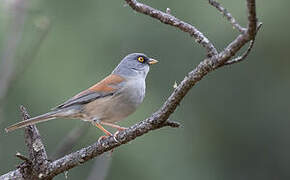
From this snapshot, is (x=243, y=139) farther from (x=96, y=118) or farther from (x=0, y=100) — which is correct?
(x=0, y=100)

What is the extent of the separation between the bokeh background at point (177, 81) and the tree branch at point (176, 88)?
5.65 meters

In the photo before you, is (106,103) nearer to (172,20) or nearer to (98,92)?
(98,92)

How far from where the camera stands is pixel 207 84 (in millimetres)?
10828

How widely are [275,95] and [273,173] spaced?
5.56 feet

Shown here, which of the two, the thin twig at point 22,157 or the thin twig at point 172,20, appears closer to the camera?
the thin twig at point 172,20

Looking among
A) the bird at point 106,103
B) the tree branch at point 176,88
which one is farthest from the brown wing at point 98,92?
the tree branch at point 176,88

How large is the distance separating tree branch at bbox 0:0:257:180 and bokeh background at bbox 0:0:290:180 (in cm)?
565

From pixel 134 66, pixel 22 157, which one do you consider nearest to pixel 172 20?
pixel 22 157

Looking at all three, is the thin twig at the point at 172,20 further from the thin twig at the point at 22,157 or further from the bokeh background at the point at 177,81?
the bokeh background at the point at 177,81

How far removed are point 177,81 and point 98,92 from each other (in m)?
4.30

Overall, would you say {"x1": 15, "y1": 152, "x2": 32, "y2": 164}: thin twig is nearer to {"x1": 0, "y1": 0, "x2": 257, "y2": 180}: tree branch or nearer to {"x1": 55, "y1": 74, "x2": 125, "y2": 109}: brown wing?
{"x1": 0, "y1": 0, "x2": 257, "y2": 180}: tree branch

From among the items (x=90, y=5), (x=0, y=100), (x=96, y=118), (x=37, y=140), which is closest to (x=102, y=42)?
(x=90, y=5)

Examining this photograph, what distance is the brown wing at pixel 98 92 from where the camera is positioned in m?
5.80

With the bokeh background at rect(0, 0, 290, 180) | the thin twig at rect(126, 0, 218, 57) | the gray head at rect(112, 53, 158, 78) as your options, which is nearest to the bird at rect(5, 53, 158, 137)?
the gray head at rect(112, 53, 158, 78)
